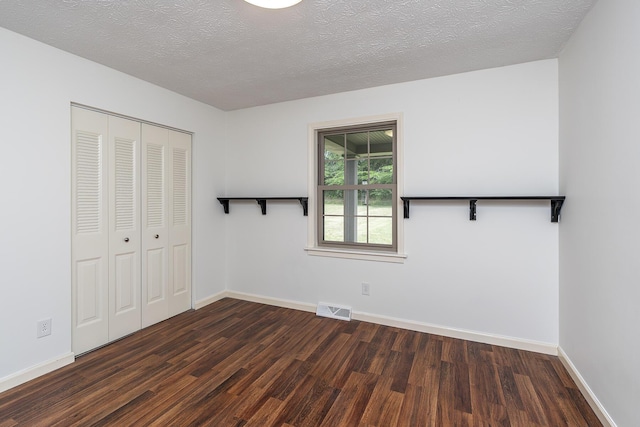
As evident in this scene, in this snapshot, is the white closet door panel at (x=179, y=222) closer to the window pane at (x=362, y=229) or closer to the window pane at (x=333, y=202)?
the window pane at (x=333, y=202)

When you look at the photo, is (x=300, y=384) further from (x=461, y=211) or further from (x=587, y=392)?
(x=461, y=211)

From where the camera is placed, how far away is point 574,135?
2186 millimetres

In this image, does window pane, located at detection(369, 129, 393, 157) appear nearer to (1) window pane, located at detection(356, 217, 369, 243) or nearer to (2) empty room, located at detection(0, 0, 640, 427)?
(2) empty room, located at detection(0, 0, 640, 427)

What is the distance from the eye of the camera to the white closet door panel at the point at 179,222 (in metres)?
3.34

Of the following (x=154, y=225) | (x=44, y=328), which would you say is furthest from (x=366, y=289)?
(x=44, y=328)

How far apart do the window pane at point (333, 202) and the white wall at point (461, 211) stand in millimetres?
281

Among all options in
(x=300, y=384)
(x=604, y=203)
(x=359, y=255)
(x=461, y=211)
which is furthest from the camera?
(x=359, y=255)

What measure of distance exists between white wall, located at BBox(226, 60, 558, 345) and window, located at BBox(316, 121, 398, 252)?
193 mm

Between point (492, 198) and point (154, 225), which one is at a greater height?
point (492, 198)

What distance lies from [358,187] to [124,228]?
238 cm

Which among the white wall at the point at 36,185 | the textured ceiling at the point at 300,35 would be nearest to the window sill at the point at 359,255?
the textured ceiling at the point at 300,35

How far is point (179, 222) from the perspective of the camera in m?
3.43

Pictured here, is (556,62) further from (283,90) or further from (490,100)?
(283,90)

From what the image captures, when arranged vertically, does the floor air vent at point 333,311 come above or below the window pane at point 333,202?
below
